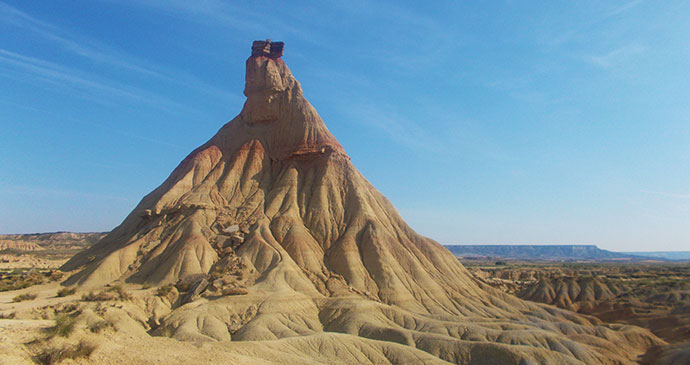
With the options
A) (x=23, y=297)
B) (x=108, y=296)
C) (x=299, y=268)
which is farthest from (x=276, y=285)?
(x=23, y=297)

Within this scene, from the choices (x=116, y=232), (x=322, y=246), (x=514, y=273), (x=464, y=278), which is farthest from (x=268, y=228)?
(x=514, y=273)

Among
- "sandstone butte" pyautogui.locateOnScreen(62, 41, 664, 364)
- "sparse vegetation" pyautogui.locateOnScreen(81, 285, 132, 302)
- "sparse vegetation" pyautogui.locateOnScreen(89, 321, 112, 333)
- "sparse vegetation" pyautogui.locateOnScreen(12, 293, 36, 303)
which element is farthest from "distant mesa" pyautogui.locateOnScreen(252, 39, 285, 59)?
"sparse vegetation" pyautogui.locateOnScreen(89, 321, 112, 333)

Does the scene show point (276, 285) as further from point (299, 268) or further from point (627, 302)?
point (627, 302)

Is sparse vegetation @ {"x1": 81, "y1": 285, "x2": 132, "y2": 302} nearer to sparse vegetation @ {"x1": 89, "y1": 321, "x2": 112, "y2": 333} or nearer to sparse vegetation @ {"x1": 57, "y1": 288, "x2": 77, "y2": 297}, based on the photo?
sparse vegetation @ {"x1": 57, "y1": 288, "x2": 77, "y2": 297}

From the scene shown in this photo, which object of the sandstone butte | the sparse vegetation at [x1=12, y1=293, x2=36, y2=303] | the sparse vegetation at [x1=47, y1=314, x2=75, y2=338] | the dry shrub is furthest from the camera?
the sparse vegetation at [x1=12, y1=293, x2=36, y2=303]

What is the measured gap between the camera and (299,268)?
52.6 metres

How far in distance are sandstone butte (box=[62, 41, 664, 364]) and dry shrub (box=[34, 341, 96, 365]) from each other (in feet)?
11.5

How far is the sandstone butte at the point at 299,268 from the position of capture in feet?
116

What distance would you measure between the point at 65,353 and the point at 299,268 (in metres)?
35.4

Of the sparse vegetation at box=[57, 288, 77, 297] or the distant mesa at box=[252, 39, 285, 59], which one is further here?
the distant mesa at box=[252, 39, 285, 59]

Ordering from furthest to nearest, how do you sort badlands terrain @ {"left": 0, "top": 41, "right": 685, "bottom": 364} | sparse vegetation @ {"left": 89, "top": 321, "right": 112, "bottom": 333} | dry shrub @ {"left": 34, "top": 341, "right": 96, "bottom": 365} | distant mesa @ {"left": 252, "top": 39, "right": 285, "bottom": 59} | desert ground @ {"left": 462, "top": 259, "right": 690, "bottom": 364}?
distant mesa @ {"left": 252, "top": 39, "right": 285, "bottom": 59}, desert ground @ {"left": 462, "top": 259, "right": 690, "bottom": 364}, badlands terrain @ {"left": 0, "top": 41, "right": 685, "bottom": 364}, sparse vegetation @ {"left": 89, "top": 321, "right": 112, "bottom": 333}, dry shrub @ {"left": 34, "top": 341, "right": 96, "bottom": 365}

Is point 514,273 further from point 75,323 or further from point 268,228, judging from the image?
point 75,323

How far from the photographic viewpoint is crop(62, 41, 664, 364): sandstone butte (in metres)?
35.2

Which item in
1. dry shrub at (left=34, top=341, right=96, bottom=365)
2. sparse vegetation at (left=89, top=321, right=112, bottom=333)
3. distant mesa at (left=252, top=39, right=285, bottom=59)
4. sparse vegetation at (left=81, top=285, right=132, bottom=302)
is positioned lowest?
sparse vegetation at (left=81, top=285, right=132, bottom=302)
